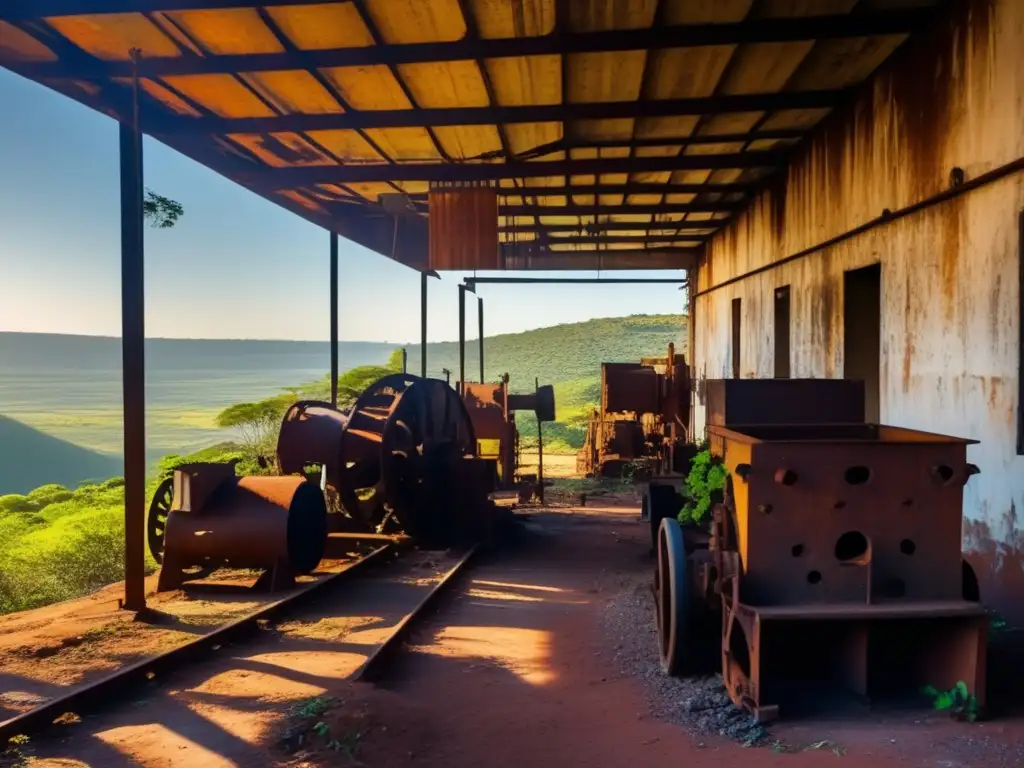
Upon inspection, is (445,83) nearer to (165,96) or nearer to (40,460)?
(165,96)

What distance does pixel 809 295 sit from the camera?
1083 centimetres

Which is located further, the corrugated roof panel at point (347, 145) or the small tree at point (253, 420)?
the small tree at point (253, 420)

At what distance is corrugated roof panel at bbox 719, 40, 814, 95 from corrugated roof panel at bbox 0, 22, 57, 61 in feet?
20.7

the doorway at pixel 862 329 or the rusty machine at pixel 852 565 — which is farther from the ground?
the doorway at pixel 862 329

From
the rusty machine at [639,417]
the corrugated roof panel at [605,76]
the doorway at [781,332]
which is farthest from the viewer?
the rusty machine at [639,417]

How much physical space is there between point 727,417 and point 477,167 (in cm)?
565

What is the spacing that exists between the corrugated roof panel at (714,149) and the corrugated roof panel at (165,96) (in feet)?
21.3

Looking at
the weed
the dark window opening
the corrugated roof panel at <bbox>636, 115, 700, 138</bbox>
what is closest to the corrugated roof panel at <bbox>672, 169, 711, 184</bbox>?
the corrugated roof panel at <bbox>636, 115, 700, 138</bbox>

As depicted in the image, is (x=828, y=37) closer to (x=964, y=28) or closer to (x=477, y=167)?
(x=964, y=28)

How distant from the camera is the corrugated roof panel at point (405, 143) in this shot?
10203mm

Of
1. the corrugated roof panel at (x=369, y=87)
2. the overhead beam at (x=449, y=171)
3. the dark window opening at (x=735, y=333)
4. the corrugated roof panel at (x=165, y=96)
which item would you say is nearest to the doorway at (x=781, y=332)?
the dark window opening at (x=735, y=333)

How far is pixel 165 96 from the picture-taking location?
8.38 meters

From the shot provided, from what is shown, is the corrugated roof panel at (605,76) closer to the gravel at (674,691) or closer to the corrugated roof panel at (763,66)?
the corrugated roof panel at (763,66)

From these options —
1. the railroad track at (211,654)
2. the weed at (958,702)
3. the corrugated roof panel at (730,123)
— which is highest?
the corrugated roof panel at (730,123)
